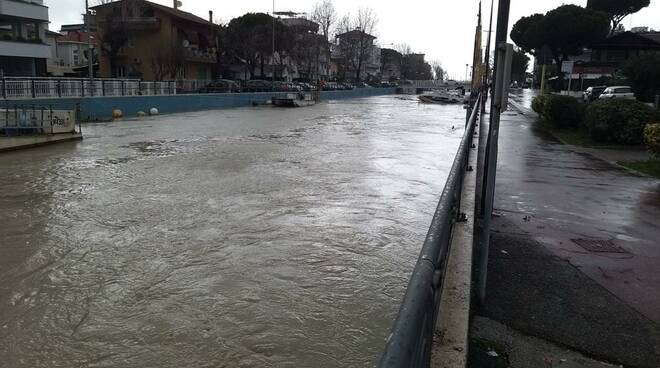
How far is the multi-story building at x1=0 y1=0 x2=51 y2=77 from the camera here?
142 feet

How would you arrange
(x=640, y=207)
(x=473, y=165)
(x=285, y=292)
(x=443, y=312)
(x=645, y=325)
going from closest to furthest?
(x=443, y=312), (x=645, y=325), (x=285, y=292), (x=640, y=207), (x=473, y=165)

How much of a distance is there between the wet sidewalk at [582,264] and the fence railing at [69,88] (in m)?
23.3

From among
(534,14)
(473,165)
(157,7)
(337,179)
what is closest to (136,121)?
(337,179)

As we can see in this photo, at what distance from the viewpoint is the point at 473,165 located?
40.1ft

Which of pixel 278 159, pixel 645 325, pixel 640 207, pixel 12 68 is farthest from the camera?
pixel 12 68

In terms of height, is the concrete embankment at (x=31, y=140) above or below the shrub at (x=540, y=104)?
below

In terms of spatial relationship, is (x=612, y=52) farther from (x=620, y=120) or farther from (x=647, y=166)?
(x=647, y=166)

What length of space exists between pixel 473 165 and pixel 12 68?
149 ft

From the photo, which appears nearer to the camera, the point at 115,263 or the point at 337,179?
the point at 115,263

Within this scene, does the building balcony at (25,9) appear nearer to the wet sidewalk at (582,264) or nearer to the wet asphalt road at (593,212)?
the wet asphalt road at (593,212)

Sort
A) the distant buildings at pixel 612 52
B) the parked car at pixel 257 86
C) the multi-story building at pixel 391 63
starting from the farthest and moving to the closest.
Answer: the multi-story building at pixel 391 63, the distant buildings at pixel 612 52, the parked car at pixel 257 86

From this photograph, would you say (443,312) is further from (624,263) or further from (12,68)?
A: (12,68)

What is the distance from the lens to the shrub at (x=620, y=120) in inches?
672

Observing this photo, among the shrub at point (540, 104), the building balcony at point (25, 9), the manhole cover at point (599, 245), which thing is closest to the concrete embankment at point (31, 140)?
the manhole cover at point (599, 245)
